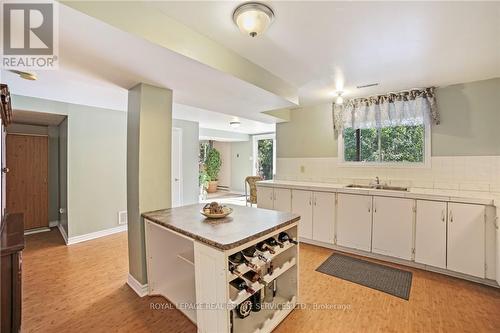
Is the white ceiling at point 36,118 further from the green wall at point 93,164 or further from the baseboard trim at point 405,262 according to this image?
the baseboard trim at point 405,262

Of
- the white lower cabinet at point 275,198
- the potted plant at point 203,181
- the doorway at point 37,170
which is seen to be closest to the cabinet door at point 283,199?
the white lower cabinet at point 275,198

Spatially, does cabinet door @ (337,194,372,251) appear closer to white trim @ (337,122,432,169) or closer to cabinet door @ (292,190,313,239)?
cabinet door @ (292,190,313,239)

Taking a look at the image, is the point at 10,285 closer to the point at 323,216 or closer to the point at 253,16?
the point at 253,16

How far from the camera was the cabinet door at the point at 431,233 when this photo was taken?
254cm

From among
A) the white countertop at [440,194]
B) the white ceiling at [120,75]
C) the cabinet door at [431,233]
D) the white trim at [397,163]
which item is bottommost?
the cabinet door at [431,233]

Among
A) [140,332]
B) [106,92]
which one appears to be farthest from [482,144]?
[106,92]

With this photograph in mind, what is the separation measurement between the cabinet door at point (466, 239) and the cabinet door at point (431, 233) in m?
0.06

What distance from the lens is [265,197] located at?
400 cm

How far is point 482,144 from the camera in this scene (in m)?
2.72

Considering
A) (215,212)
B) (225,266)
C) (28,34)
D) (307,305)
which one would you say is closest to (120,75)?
(28,34)

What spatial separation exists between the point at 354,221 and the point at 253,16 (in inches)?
109

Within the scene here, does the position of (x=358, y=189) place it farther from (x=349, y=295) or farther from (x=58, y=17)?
(x=58, y=17)

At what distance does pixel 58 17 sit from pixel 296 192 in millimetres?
A: 3226

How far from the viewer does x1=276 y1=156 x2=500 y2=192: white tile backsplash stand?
270cm
